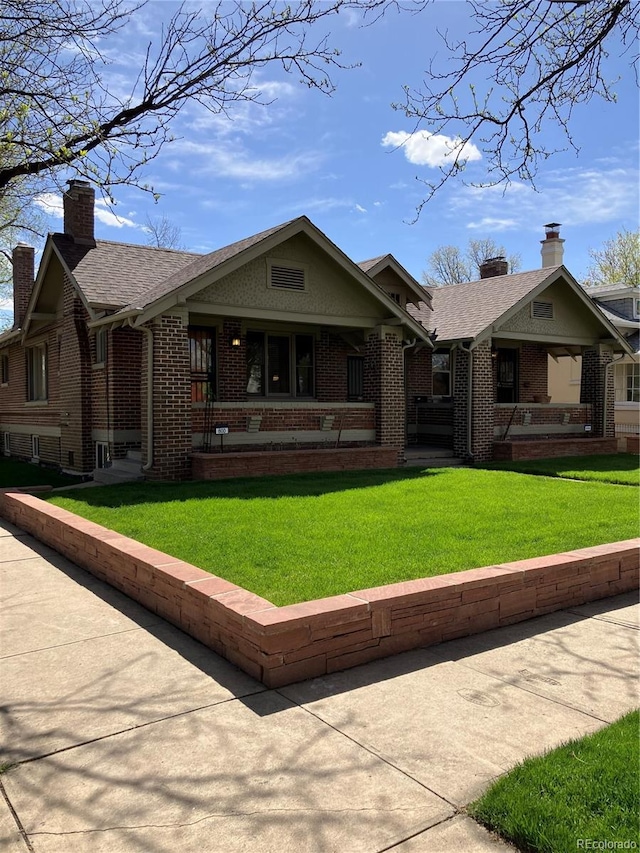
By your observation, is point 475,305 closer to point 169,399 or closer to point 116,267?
point 116,267

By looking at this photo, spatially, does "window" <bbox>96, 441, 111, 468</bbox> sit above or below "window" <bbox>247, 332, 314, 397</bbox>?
below

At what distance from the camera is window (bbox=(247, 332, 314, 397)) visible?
14828 millimetres

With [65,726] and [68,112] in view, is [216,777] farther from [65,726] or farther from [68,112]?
[68,112]

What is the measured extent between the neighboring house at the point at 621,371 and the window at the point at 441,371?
19.5ft

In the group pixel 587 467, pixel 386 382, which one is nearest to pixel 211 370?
pixel 386 382

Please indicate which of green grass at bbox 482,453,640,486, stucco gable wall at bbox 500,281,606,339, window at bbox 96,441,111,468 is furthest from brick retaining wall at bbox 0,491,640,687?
stucco gable wall at bbox 500,281,606,339

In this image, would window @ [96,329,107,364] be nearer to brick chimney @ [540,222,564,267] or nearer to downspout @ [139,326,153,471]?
downspout @ [139,326,153,471]

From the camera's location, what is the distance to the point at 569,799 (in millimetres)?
2893

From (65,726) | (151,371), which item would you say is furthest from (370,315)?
(65,726)

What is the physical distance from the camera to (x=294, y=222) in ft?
41.4

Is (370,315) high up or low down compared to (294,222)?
down

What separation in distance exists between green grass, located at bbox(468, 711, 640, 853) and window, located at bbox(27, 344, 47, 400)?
1620 cm

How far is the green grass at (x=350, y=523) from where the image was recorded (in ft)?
19.2

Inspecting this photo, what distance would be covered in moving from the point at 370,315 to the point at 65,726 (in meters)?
11.6
